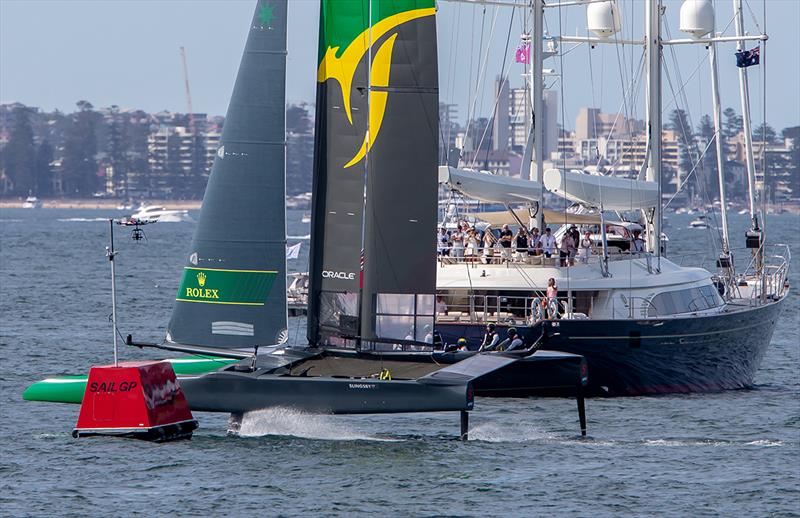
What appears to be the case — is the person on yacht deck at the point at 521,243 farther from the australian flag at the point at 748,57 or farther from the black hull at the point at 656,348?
the australian flag at the point at 748,57

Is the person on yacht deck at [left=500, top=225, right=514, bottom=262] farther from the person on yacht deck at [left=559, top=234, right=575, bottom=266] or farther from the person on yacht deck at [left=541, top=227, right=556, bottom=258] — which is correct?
the person on yacht deck at [left=559, top=234, right=575, bottom=266]

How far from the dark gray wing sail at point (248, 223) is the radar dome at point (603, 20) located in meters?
15.0

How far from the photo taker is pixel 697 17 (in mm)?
42812

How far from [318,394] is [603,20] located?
65.8 ft

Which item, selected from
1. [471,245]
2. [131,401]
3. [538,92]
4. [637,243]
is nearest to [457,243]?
[471,245]

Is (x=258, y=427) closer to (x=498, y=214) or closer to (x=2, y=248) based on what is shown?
(x=498, y=214)

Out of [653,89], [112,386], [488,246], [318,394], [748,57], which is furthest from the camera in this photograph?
[748,57]

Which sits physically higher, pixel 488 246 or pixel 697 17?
pixel 697 17

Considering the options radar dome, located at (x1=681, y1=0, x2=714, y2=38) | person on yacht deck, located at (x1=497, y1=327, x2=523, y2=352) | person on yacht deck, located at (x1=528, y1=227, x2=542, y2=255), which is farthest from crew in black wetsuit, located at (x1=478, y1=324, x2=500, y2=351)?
radar dome, located at (x1=681, y1=0, x2=714, y2=38)

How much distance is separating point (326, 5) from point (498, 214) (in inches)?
468

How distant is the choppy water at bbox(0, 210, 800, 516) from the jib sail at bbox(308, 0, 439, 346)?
2011mm

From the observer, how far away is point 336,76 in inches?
1109

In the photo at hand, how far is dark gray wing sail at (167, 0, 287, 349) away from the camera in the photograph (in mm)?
29188

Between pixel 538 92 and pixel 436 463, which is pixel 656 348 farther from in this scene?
pixel 436 463
